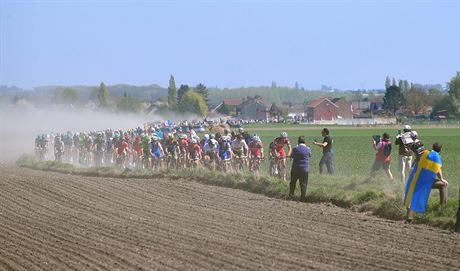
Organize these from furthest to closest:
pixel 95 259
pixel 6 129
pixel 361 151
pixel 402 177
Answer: pixel 6 129 → pixel 361 151 → pixel 402 177 → pixel 95 259

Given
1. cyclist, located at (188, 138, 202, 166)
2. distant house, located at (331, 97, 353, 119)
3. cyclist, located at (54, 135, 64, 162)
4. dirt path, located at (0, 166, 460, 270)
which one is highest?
cyclist, located at (188, 138, 202, 166)

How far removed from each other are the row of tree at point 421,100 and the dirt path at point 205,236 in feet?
364

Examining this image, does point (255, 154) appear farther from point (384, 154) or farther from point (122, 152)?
point (122, 152)

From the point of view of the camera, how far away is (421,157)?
61.4 ft

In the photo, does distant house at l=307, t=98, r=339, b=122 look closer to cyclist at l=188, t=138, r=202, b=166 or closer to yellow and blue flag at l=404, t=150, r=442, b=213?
cyclist at l=188, t=138, r=202, b=166

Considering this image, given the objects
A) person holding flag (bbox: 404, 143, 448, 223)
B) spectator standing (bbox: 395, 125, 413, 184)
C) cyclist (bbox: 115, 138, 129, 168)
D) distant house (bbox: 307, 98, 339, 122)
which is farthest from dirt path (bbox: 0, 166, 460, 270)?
distant house (bbox: 307, 98, 339, 122)

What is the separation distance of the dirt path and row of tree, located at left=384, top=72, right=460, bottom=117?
364 ft

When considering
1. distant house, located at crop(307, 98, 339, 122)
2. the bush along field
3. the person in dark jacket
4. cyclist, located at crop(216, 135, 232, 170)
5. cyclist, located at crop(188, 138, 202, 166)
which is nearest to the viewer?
the bush along field

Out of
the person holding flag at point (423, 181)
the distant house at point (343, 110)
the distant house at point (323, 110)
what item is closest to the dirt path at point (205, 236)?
the person holding flag at point (423, 181)

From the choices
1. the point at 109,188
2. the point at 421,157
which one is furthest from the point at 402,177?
the point at 109,188

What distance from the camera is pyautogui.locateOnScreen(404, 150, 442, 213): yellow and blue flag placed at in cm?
1844

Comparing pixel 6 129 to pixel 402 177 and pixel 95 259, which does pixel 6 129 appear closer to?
pixel 402 177

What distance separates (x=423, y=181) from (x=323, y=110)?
16005 cm

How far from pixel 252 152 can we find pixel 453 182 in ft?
24.7
